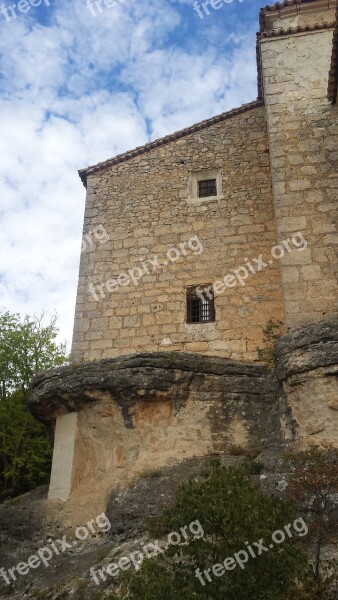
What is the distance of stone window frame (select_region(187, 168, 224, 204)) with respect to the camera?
12.4 metres

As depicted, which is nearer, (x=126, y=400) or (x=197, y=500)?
(x=197, y=500)

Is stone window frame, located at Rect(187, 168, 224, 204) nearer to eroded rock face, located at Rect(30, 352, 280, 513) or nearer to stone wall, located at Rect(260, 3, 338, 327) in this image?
stone wall, located at Rect(260, 3, 338, 327)

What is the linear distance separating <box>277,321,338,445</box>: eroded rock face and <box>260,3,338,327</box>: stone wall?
0.64 m

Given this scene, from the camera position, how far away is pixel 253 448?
791 centimetres

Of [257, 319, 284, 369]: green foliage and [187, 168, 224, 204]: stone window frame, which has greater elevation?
[187, 168, 224, 204]: stone window frame

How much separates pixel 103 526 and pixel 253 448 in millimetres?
2301

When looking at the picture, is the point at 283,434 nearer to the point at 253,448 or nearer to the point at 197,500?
the point at 253,448

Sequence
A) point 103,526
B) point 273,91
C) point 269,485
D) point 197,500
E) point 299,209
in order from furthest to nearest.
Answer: point 273,91, point 299,209, point 103,526, point 269,485, point 197,500

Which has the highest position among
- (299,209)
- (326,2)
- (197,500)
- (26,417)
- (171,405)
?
(326,2)

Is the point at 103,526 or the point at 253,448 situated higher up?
the point at 253,448

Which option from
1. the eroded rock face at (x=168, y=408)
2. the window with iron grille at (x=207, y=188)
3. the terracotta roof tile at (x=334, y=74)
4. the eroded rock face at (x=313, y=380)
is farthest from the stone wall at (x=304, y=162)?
the window with iron grille at (x=207, y=188)

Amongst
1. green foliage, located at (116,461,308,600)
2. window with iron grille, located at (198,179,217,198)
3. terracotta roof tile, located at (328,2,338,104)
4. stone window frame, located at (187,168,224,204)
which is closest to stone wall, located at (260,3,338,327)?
terracotta roof tile, located at (328,2,338,104)

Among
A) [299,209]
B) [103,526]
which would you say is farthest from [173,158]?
[103,526]

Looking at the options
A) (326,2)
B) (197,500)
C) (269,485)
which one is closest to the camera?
(197,500)
